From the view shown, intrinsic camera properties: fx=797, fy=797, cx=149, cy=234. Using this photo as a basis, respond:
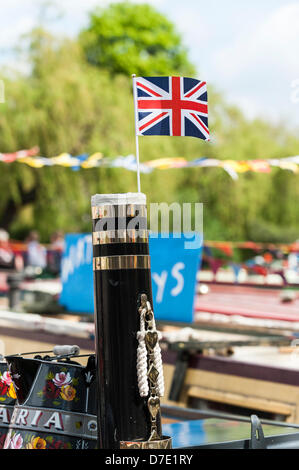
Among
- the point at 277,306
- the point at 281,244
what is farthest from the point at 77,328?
the point at 281,244

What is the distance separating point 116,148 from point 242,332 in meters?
13.3

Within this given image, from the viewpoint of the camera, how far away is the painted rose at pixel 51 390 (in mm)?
2523

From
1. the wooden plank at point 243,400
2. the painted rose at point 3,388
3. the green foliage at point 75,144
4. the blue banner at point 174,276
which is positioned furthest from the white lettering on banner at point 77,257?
the green foliage at point 75,144

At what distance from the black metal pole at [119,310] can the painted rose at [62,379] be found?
128mm

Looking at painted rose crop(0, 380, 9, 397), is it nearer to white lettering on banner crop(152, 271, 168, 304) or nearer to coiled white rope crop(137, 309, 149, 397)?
coiled white rope crop(137, 309, 149, 397)

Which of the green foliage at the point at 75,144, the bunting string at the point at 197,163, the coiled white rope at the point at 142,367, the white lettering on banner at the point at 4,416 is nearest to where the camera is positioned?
the coiled white rope at the point at 142,367

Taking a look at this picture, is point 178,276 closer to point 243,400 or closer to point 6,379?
point 243,400

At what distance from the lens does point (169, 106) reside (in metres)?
2.75

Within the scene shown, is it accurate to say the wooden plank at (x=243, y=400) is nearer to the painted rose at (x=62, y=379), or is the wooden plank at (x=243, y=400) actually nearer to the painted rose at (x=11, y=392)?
the painted rose at (x=11, y=392)

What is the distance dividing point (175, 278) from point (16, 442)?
15.2ft

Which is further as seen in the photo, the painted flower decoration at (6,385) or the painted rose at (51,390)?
the painted flower decoration at (6,385)

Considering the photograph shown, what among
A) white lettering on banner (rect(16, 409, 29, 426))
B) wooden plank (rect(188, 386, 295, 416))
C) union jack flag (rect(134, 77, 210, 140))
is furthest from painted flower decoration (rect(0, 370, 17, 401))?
wooden plank (rect(188, 386, 295, 416))

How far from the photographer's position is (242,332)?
23.2 feet
